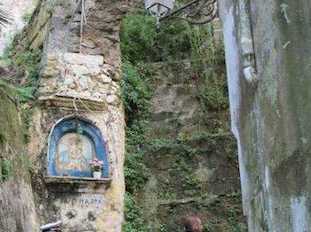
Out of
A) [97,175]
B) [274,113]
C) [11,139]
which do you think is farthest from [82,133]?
[274,113]

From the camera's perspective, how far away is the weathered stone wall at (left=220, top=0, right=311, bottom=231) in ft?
8.71

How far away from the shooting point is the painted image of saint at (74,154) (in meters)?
7.72

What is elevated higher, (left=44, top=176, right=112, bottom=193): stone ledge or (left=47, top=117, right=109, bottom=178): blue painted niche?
(left=47, top=117, right=109, bottom=178): blue painted niche

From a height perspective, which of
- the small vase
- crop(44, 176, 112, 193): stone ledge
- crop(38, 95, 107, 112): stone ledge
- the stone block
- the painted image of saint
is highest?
the stone block

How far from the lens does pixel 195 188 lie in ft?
28.0

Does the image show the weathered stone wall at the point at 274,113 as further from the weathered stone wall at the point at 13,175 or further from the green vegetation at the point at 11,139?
Result: the green vegetation at the point at 11,139

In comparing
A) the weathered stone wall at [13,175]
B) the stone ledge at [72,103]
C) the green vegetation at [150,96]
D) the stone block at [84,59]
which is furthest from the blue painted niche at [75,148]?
the stone block at [84,59]

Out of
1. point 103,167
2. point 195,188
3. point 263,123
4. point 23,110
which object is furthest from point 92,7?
point 263,123

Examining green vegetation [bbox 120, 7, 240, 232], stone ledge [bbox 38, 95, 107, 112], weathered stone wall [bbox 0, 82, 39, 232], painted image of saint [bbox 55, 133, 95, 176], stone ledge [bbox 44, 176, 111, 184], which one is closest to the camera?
weathered stone wall [bbox 0, 82, 39, 232]

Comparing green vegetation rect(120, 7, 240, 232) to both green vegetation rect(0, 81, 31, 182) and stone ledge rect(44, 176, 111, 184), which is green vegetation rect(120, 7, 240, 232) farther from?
green vegetation rect(0, 81, 31, 182)

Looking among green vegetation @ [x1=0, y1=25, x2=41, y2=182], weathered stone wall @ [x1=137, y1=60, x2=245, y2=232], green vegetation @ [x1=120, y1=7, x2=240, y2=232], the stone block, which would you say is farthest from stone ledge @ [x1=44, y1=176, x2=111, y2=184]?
the stone block

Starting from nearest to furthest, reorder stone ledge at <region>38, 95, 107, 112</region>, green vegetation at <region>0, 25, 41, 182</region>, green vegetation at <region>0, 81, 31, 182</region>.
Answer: green vegetation at <region>0, 81, 31, 182</region> → green vegetation at <region>0, 25, 41, 182</region> → stone ledge at <region>38, 95, 107, 112</region>

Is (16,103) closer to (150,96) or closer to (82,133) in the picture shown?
(82,133)

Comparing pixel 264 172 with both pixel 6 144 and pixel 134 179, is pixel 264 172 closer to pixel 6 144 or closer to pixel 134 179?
pixel 6 144
